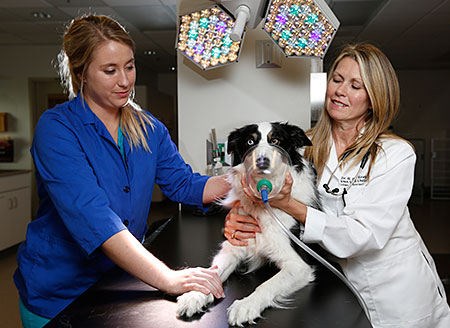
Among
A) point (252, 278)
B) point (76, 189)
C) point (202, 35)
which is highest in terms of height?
Result: point (202, 35)

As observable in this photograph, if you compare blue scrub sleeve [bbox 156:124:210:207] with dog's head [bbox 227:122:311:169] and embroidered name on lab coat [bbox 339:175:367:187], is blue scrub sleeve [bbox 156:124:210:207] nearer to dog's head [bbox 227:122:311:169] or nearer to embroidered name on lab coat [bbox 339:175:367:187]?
dog's head [bbox 227:122:311:169]

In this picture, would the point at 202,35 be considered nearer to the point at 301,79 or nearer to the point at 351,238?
the point at 301,79

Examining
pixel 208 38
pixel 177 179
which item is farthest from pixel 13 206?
pixel 177 179

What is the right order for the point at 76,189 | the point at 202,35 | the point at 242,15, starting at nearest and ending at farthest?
the point at 76,189 < the point at 242,15 < the point at 202,35

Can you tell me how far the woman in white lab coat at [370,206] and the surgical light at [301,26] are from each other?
40 cm

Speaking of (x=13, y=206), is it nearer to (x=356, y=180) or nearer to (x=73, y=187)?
(x=73, y=187)

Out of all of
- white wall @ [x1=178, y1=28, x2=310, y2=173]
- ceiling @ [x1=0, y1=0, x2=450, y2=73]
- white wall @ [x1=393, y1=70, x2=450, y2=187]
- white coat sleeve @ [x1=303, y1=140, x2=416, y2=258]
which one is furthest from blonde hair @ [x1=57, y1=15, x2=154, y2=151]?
Answer: white wall @ [x1=393, y1=70, x2=450, y2=187]

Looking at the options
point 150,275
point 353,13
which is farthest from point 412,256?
point 353,13

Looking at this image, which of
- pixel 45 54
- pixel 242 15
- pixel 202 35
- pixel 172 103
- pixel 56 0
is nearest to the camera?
pixel 242 15

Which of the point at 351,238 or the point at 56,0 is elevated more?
the point at 56,0

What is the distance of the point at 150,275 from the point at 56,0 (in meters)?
4.39

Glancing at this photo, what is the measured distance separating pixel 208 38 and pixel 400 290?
5.21 ft

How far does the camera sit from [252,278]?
129 centimetres

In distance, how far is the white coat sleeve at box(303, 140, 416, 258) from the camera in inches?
51.0
